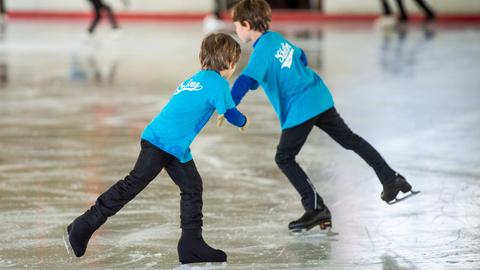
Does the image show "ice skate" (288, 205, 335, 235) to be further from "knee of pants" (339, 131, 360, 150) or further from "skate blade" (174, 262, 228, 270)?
"skate blade" (174, 262, 228, 270)

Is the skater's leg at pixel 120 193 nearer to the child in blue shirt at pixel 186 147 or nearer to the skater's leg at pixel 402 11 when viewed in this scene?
the child in blue shirt at pixel 186 147

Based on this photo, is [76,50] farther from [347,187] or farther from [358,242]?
[358,242]

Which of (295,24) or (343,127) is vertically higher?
(343,127)

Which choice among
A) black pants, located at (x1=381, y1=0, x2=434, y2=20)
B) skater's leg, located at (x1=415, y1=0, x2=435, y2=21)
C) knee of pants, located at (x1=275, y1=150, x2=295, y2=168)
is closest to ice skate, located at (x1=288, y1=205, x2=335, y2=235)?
knee of pants, located at (x1=275, y1=150, x2=295, y2=168)

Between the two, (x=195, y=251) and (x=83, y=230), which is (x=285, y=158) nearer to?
(x=195, y=251)

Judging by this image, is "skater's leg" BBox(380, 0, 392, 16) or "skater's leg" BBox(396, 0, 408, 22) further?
"skater's leg" BBox(396, 0, 408, 22)

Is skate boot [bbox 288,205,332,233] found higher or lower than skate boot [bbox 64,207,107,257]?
lower

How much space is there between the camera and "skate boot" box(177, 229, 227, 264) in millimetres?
5691

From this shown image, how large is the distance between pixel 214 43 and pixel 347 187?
8.19 ft

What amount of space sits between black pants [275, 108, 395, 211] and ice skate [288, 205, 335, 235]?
0.05m

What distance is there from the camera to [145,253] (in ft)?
19.4

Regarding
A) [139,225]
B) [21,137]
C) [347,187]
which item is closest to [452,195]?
A: [347,187]

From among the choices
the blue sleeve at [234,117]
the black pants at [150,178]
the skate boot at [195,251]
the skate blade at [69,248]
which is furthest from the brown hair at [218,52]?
the skate blade at [69,248]

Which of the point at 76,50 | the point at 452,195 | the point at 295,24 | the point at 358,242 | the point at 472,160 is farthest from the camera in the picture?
the point at 295,24
